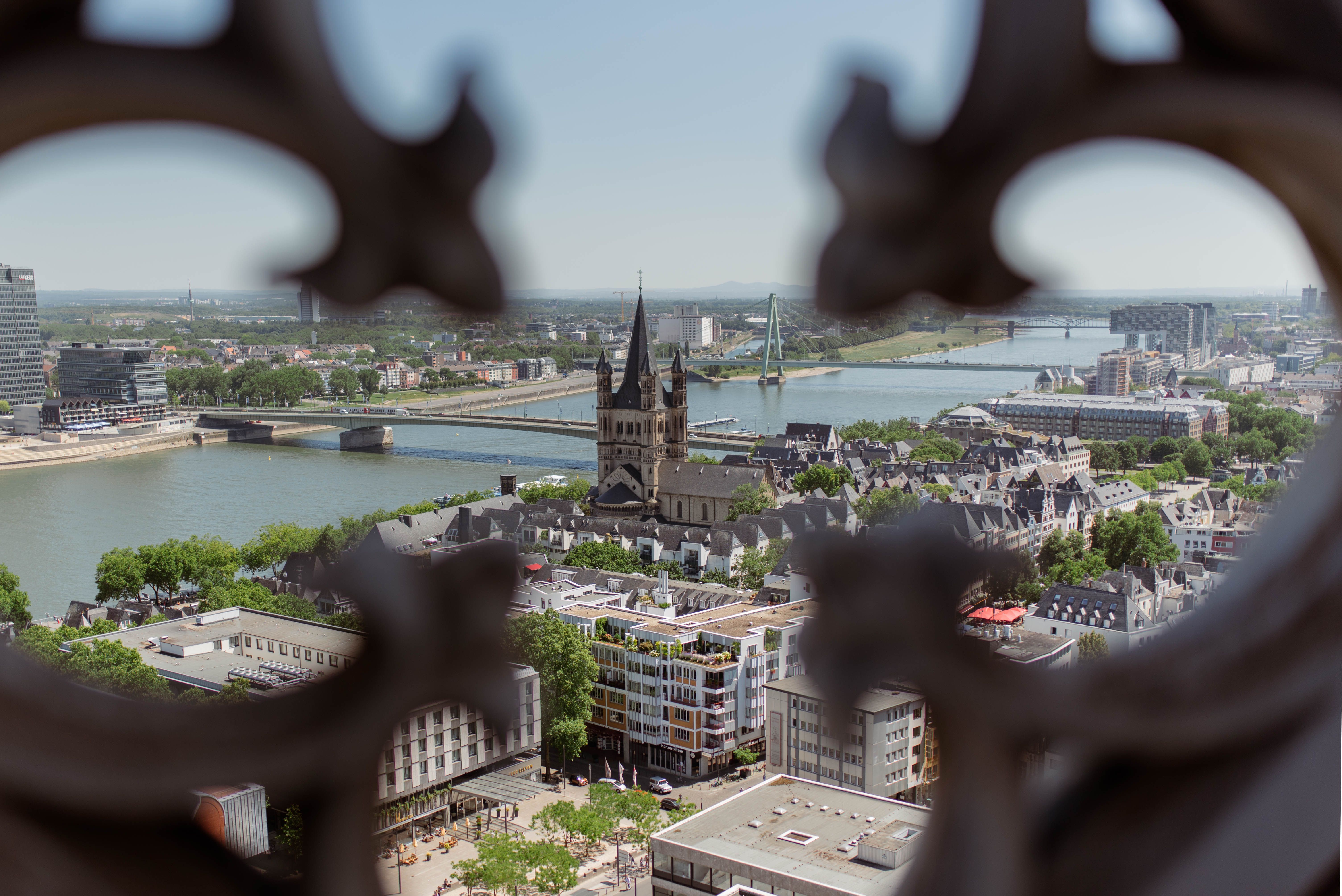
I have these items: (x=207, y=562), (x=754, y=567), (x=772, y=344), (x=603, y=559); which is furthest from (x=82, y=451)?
(x=772, y=344)

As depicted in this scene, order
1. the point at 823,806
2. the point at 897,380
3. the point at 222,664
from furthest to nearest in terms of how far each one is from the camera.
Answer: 1. the point at 897,380
2. the point at 222,664
3. the point at 823,806

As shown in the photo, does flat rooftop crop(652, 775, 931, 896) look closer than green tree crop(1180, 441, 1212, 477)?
Yes

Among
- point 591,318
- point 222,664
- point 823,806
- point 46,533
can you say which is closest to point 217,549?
point 46,533

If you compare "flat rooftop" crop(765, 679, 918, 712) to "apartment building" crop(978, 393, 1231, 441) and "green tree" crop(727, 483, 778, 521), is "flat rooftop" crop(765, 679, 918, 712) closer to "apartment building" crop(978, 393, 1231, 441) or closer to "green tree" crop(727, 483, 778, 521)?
"green tree" crop(727, 483, 778, 521)

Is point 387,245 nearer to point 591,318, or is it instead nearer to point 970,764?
point 970,764

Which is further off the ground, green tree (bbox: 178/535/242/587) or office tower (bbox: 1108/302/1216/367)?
office tower (bbox: 1108/302/1216/367)

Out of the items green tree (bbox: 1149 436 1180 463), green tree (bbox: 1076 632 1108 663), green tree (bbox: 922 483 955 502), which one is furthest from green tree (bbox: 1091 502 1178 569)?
green tree (bbox: 1076 632 1108 663)

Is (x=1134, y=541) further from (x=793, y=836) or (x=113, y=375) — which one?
(x=113, y=375)
